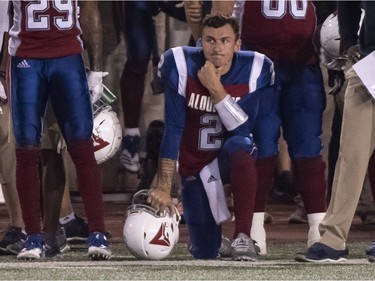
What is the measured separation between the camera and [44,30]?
640cm

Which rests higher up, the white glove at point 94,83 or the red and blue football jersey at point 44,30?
the red and blue football jersey at point 44,30

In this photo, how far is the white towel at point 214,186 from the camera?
6453 mm

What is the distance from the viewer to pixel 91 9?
7.11 metres

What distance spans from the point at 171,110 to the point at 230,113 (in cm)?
27

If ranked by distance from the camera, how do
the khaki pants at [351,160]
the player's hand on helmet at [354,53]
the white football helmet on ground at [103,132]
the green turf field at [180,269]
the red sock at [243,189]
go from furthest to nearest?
the white football helmet on ground at [103,132] → the red sock at [243,189] → the player's hand on helmet at [354,53] → the khaki pants at [351,160] → the green turf field at [180,269]

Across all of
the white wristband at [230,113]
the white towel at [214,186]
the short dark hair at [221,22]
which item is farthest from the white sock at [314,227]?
the short dark hair at [221,22]

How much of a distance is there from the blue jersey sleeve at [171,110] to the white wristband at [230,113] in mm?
176

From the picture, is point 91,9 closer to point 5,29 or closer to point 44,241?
point 5,29

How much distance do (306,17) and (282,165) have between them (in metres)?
2.93

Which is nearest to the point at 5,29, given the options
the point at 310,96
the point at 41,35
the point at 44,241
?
the point at 41,35

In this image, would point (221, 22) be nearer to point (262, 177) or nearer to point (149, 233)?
point (262, 177)

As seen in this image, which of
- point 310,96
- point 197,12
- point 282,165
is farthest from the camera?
point 282,165

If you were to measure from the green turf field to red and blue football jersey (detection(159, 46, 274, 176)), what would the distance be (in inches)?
20.4

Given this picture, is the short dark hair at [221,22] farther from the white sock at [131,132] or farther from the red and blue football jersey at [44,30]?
the white sock at [131,132]
